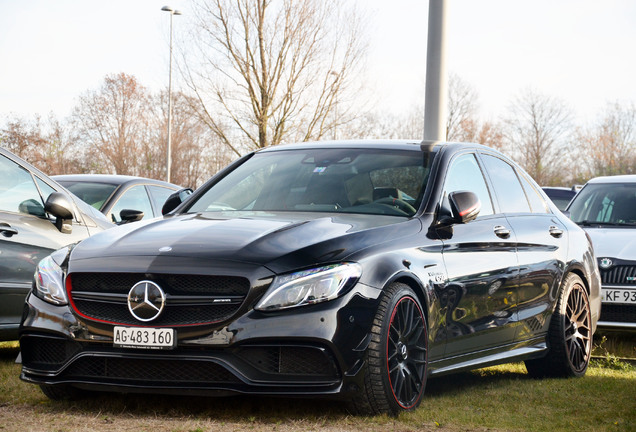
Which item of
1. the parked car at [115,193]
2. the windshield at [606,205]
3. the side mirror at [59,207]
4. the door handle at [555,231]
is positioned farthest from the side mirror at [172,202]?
the windshield at [606,205]

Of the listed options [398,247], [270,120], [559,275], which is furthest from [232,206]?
[270,120]

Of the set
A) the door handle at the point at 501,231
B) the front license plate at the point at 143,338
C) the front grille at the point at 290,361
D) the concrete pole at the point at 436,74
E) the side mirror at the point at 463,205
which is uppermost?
the concrete pole at the point at 436,74

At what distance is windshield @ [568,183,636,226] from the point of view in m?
10.1

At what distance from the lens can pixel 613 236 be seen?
951 cm

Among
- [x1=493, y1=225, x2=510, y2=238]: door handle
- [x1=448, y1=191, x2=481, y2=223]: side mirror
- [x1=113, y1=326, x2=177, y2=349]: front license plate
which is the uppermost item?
[x1=448, y1=191, x2=481, y2=223]: side mirror

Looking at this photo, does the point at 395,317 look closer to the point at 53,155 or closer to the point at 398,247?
the point at 398,247

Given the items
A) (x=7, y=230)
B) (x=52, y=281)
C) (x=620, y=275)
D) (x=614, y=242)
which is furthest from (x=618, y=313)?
(x=52, y=281)

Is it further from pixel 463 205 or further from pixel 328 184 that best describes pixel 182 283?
pixel 463 205

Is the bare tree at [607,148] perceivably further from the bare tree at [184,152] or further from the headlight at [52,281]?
the headlight at [52,281]

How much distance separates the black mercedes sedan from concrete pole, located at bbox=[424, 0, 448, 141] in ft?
15.1

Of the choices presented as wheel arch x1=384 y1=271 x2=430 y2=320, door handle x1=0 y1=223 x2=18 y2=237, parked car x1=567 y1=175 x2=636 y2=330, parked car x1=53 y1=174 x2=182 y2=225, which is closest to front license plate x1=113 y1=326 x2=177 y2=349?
wheel arch x1=384 y1=271 x2=430 y2=320

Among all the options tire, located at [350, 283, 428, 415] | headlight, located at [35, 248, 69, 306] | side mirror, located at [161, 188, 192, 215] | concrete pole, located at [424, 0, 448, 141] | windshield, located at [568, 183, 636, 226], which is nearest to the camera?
tire, located at [350, 283, 428, 415]

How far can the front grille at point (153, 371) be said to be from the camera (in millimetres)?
4555

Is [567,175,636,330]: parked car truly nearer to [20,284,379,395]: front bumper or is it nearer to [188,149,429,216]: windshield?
[188,149,429,216]: windshield
